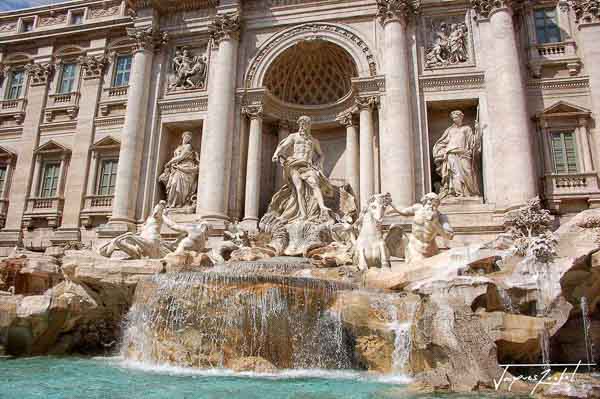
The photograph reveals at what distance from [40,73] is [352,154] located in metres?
15.3

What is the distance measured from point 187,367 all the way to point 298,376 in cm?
211

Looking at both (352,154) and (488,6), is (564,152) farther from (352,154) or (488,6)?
(352,154)

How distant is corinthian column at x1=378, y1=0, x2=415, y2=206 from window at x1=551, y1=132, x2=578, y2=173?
15.9ft

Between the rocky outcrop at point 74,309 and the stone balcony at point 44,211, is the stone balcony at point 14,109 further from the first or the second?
the rocky outcrop at point 74,309

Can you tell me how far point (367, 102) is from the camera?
54.5ft

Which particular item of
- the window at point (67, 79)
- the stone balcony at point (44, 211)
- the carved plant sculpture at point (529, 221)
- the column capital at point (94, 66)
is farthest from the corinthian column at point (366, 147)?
the window at point (67, 79)

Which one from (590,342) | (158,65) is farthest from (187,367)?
(158,65)

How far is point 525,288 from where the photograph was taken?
8.27 metres

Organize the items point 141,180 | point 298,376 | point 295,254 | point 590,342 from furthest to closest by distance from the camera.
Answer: point 141,180 < point 295,254 < point 590,342 < point 298,376

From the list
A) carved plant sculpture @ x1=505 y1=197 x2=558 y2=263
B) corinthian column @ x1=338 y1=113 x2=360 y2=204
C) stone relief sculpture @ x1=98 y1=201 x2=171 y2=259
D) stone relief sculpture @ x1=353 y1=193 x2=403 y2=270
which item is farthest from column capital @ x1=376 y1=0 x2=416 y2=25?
stone relief sculpture @ x1=98 y1=201 x2=171 y2=259

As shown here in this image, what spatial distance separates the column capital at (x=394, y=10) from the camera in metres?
16.5

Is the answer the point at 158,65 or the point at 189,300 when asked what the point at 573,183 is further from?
the point at 158,65

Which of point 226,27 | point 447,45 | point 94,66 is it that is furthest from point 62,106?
point 447,45

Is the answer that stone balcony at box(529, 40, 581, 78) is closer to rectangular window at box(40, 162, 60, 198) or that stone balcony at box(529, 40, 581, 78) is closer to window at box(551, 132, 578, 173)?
window at box(551, 132, 578, 173)
